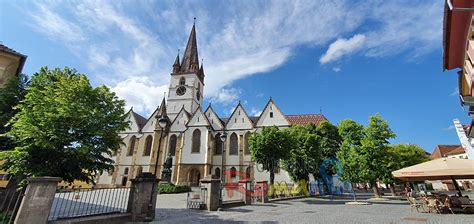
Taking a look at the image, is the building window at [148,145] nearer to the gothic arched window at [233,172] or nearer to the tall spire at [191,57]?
the gothic arched window at [233,172]

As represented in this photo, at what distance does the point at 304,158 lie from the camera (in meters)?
24.5

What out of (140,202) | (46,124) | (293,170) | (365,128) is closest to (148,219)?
(140,202)

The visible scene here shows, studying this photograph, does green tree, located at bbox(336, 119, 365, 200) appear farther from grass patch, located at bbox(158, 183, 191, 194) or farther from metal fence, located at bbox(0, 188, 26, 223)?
metal fence, located at bbox(0, 188, 26, 223)

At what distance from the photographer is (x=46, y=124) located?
30.9ft

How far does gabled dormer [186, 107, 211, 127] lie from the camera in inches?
1518

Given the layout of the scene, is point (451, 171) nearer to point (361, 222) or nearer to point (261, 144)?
point (361, 222)

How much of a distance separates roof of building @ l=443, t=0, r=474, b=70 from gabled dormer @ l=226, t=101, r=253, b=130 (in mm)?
31142

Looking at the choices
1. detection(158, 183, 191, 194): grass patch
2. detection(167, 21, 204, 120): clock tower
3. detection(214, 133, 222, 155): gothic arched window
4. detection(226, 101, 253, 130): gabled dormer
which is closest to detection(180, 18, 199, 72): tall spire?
detection(167, 21, 204, 120): clock tower

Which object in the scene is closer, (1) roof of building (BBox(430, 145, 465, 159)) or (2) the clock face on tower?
(2) the clock face on tower

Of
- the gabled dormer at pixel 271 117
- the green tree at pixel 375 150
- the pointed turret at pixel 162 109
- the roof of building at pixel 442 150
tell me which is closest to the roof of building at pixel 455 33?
the green tree at pixel 375 150

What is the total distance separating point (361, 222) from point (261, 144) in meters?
12.9

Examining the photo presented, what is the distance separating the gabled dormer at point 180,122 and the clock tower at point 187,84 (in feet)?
8.21

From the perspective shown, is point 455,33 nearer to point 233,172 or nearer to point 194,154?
point 233,172

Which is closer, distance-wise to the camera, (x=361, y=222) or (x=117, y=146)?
(x=361, y=222)
